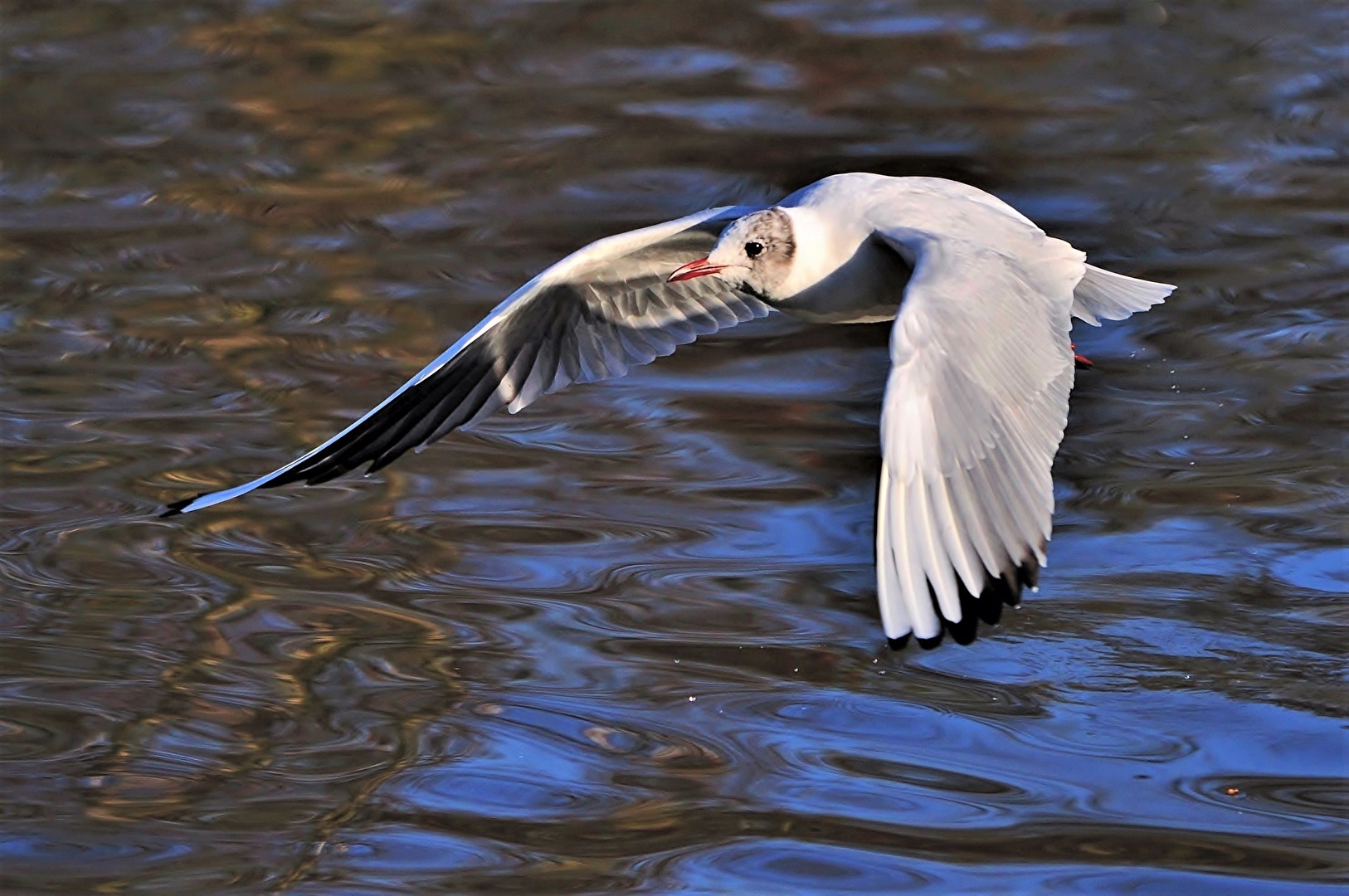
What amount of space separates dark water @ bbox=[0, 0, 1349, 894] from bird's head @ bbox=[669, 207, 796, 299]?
94 cm

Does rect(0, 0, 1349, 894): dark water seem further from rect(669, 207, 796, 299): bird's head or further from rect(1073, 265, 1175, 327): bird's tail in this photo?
rect(669, 207, 796, 299): bird's head

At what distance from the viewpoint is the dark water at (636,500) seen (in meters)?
4.73

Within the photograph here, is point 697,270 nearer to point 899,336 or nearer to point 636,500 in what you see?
point 899,336

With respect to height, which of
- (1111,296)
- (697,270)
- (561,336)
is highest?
(697,270)

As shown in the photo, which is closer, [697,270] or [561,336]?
[697,270]

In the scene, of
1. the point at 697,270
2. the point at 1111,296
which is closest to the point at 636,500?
the point at 697,270

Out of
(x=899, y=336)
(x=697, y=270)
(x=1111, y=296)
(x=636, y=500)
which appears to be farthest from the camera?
(x=636, y=500)

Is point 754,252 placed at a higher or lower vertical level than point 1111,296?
higher

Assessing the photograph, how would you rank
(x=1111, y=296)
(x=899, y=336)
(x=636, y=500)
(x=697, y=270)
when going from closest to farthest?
(x=899, y=336) < (x=697, y=270) < (x=1111, y=296) < (x=636, y=500)

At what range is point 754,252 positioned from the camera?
204 inches

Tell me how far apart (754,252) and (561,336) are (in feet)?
2.20

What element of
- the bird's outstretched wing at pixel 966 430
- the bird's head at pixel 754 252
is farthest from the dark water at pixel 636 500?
the bird's head at pixel 754 252

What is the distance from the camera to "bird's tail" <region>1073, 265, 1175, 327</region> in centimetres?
534

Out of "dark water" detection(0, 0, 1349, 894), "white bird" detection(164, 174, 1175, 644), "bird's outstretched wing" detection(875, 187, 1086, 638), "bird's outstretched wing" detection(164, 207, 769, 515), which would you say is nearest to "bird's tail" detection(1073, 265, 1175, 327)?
"white bird" detection(164, 174, 1175, 644)
